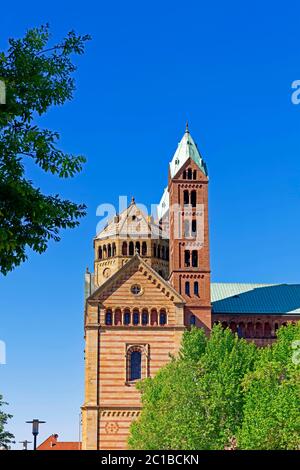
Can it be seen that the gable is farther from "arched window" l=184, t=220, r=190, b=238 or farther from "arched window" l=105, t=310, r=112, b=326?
"arched window" l=184, t=220, r=190, b=238

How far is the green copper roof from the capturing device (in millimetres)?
95900

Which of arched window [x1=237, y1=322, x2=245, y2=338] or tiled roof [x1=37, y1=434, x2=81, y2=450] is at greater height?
arched window [x1=237, y1=322, x2=245, y2=338]

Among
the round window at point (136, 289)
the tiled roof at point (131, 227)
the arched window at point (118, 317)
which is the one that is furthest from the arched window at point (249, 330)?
the tiled roof at point (131, 227)

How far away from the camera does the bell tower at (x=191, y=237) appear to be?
9325 centimetres

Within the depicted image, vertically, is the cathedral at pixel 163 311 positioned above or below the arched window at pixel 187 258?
below

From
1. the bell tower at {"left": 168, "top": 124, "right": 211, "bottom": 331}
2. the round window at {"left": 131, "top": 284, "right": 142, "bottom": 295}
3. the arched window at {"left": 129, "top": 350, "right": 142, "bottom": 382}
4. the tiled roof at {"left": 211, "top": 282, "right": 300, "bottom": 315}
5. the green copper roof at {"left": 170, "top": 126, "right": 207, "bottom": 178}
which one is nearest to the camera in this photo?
the arched window at {"left": 129, "top": 350, "right": 142, "bottom": 382}

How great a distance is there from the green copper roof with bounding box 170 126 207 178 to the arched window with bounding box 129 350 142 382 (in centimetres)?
1804

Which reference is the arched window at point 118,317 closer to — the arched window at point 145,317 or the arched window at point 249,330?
the arched window at point 145,317

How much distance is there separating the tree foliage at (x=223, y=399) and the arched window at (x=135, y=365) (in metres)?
13.9

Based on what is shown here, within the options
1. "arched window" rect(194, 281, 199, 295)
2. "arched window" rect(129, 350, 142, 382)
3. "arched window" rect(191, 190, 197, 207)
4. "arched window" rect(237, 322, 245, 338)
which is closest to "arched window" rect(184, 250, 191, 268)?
"arched window" rect(194, 281, 199, 295)

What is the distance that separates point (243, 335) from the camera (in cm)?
9756

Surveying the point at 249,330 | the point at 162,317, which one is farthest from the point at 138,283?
the point at 249,330
